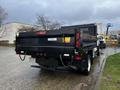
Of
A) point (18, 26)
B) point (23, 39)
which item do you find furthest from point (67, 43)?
point (18, 26)

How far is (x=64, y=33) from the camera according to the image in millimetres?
8391

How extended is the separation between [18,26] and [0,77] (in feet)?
134

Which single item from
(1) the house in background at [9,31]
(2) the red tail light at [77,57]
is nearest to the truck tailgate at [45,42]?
(2) the red tail light at [77,57]

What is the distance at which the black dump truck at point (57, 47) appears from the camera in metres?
8.22

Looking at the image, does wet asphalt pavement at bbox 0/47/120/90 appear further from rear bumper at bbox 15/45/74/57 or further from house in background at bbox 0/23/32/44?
house in background at bbox 0/23/32/44

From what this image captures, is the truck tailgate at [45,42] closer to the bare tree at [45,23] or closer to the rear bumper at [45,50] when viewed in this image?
the rear bumper at [45,50]

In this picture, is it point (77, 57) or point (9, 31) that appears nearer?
point (77, 57)

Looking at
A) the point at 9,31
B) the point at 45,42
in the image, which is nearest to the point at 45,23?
the point at 9,31

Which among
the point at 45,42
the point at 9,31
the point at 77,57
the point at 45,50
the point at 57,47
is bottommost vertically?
the point at 9,31

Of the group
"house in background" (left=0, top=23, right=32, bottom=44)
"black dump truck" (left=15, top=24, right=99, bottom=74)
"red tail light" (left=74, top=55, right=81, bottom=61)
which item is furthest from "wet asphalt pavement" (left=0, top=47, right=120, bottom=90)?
"house in background" (left=0, top=23, right=32, bottom=44)

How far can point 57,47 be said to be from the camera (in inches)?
334

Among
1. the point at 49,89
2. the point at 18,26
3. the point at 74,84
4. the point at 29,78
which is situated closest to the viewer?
the point at 49,89

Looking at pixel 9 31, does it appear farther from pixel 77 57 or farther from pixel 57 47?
pixel 77 57

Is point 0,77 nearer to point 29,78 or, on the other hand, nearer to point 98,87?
point 29,78
